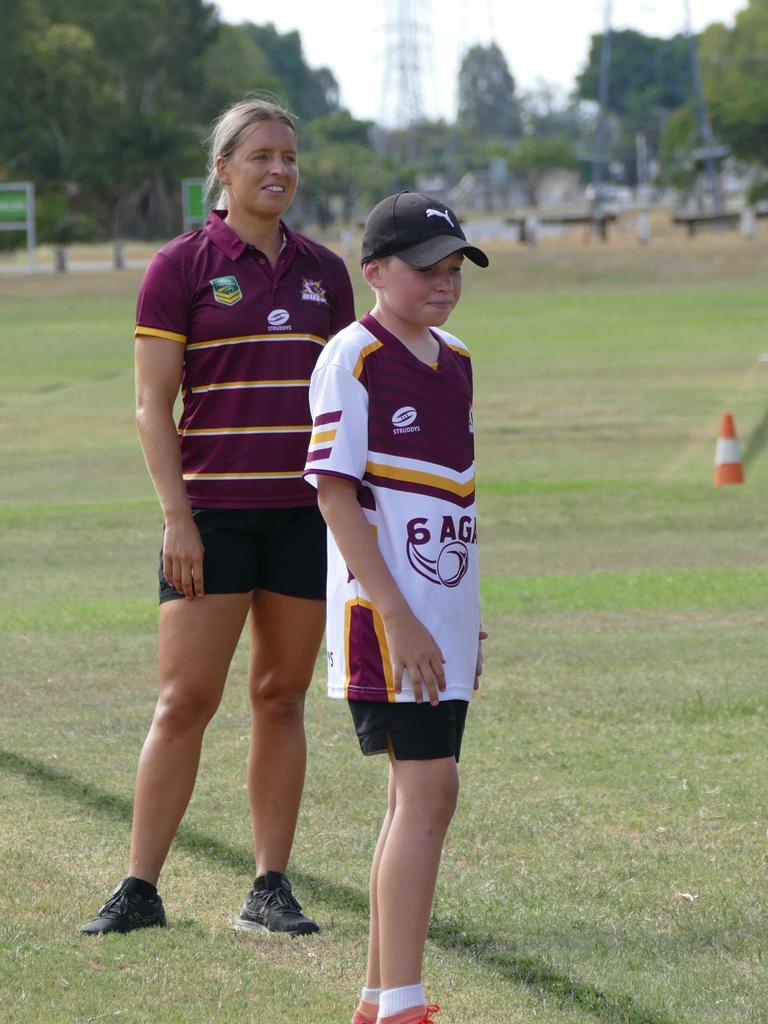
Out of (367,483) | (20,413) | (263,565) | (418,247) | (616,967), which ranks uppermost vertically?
(418,247)

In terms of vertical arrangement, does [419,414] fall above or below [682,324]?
above

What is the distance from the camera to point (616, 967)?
4.35 m

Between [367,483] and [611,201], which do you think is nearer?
[367,483]

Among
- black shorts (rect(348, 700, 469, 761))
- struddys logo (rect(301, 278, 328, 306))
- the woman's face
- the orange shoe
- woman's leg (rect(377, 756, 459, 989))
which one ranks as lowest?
the orange shoe

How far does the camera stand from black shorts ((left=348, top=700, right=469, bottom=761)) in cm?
377

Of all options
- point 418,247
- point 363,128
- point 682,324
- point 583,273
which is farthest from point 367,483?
point 363,128

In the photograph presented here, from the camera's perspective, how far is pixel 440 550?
12.5ft

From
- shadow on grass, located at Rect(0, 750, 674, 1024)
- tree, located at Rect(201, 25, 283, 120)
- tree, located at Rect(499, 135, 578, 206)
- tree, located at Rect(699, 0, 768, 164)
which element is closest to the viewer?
shadow on grass, located at Rect(0, 750, 674, 1024)

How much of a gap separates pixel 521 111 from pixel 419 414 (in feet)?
626

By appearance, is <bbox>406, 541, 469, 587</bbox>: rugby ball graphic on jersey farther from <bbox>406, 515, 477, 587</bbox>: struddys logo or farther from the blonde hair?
the blonde hair

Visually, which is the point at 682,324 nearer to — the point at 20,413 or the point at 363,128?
the point at 20,413

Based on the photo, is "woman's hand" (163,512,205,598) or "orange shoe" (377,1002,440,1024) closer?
"orange shoe" (377,1002,440,1024)

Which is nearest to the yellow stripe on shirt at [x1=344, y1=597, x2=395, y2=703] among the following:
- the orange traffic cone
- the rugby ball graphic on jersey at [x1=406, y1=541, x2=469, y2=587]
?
the rugby ball graphic on jersey at [x1=406, y1=541, x2=469, y2=587]

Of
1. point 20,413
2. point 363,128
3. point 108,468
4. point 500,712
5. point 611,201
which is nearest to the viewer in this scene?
point 500,712
